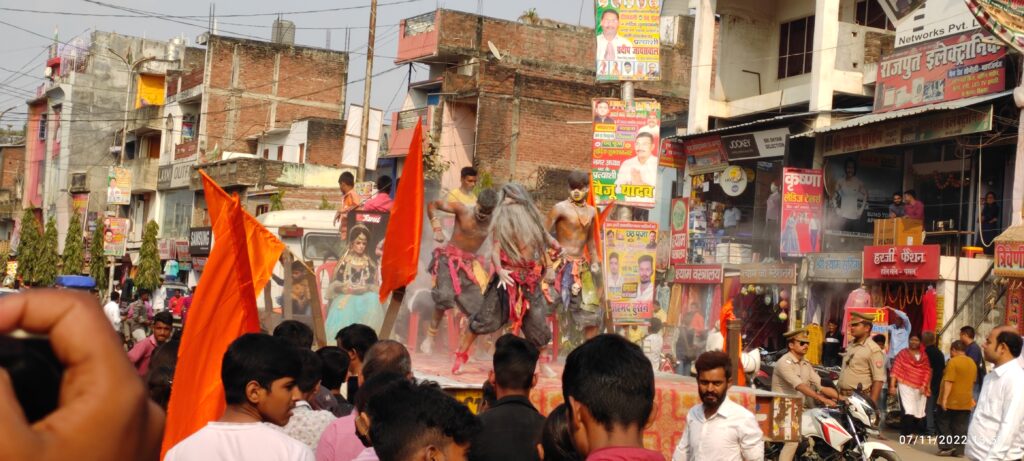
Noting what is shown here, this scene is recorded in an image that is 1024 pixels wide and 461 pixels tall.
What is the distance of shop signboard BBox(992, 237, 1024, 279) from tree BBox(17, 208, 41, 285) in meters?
49.9

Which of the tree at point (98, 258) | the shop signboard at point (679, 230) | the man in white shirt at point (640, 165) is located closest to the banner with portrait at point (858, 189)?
the shop signboard at point (679, 230)

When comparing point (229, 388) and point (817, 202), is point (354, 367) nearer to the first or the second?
point (229, 388)

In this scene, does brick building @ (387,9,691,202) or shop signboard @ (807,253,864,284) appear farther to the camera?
brick building @ (387,9,691,202)

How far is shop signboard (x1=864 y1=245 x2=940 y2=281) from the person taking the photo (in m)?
20.2

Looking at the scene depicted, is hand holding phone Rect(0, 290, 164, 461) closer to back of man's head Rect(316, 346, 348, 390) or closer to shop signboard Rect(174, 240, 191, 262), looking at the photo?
back of man's head Rect(316, 346, 348, 390)

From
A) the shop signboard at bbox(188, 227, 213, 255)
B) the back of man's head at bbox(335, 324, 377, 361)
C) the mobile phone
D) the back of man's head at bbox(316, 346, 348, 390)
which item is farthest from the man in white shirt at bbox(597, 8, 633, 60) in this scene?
the shop signboard at bbox(188, 227, 213, 255)

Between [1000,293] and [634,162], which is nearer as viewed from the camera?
[1000,293]

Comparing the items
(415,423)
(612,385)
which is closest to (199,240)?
(415,423)

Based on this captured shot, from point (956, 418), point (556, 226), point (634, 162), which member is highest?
point (634, 162)

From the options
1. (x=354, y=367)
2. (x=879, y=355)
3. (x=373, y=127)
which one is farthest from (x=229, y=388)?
(x=373, y=127)

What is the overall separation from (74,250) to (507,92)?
2456 centimetres

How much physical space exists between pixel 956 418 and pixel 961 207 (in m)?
6.50

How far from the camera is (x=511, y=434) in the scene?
5.01 metres

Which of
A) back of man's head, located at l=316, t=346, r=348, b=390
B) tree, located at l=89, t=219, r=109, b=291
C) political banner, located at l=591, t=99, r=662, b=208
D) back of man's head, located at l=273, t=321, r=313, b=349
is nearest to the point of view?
back of man's head, located at l=316, t=346, r=348, b=390
